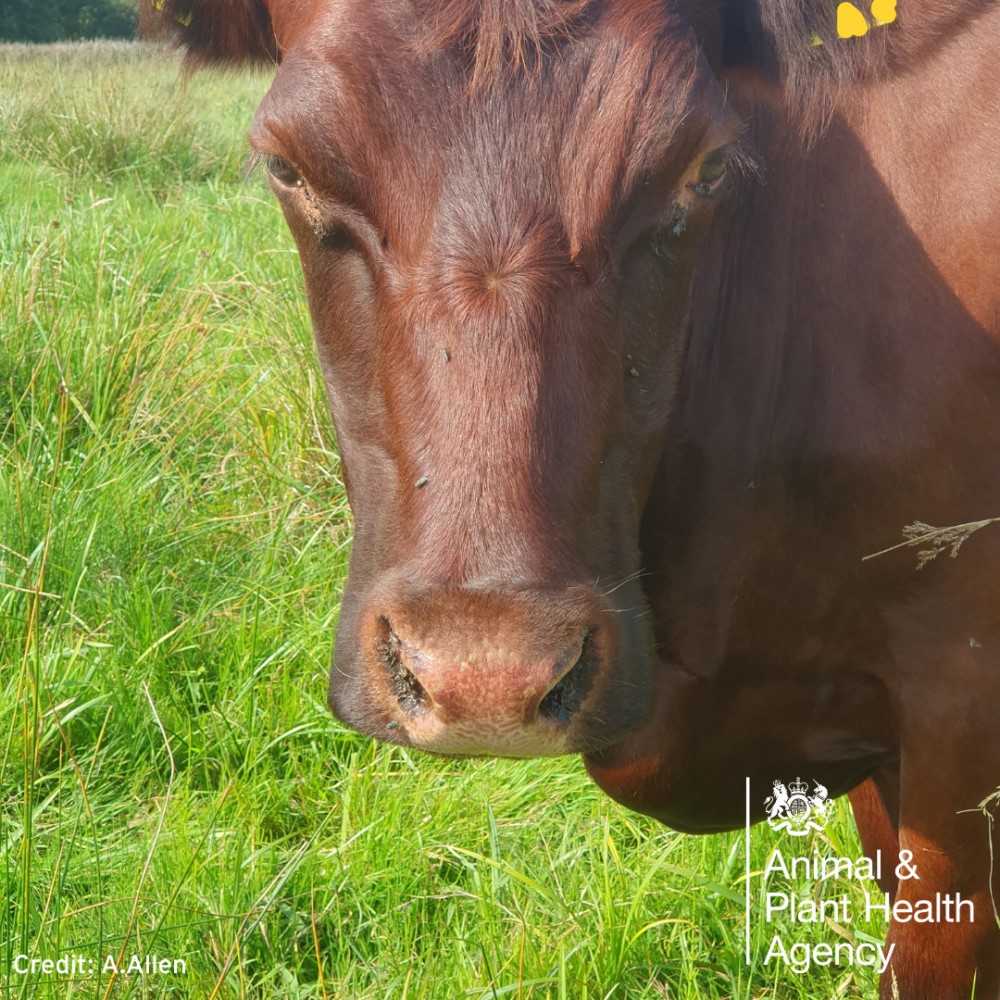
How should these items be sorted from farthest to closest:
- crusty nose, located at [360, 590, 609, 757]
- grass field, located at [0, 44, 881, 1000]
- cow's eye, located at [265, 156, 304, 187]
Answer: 1. grass field, located at [0, 44, 881, 1000]
2. cow's eye, located at [265, 156, 304, 187]
3. crusty nose, located at [360, 590, 609, 757]

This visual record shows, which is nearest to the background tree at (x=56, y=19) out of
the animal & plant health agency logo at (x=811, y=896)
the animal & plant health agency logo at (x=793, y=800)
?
the animal & plant health agency logo at (x=811, y=896)

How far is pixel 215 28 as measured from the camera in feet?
8.36

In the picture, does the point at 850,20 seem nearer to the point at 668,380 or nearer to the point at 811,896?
the point at 668,380

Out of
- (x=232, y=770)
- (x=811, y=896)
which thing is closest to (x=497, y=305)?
(x=811, y=896)

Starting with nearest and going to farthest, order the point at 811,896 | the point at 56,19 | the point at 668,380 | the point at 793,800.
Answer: the point at 668,380 → the point at 793,800 → the point at 811,896 → the point at 56,19

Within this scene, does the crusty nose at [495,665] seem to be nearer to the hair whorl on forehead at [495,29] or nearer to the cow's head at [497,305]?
the cow's head at [497,305]

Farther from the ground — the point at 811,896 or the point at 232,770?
the point at 232,770

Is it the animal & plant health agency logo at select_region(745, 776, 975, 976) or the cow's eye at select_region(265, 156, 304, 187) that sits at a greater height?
the cow's eye at select_region(265, 156, 304, 187)

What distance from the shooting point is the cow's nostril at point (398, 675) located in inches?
66.9

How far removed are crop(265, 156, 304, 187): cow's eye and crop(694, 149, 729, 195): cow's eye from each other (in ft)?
2.01

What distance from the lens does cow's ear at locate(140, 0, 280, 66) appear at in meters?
2.48

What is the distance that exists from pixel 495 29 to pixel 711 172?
417 millimetres

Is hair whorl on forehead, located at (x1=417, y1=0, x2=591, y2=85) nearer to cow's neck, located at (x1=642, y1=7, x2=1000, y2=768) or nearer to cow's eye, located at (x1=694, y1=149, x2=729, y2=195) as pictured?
cow's eye, located at (x1=694, y1=149, x2=729, y2=195)

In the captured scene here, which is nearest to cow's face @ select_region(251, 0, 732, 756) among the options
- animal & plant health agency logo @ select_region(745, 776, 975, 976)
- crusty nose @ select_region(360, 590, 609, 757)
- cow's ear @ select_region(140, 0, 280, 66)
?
crusty nose @ select_region(360, 590, 609, 757)
